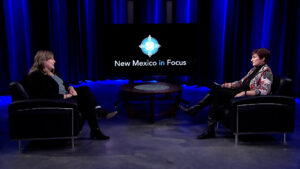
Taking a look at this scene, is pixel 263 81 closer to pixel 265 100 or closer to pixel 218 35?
pixel 265 100

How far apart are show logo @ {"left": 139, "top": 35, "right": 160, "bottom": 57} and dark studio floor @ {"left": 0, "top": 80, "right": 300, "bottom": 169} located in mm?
1627

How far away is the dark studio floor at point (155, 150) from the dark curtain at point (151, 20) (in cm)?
222

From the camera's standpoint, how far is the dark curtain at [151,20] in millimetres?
5664

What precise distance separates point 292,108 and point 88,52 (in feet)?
17.2

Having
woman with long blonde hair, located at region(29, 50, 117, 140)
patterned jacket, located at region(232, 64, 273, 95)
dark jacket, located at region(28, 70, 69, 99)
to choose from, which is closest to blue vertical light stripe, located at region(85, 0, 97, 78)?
woman with long blonde hair, located at region(29, 50, 117, 140)

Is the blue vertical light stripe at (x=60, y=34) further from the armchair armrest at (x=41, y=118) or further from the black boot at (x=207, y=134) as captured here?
the black boot at (x=207, y=134)

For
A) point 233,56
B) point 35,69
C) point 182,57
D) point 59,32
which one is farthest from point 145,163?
point 59,32

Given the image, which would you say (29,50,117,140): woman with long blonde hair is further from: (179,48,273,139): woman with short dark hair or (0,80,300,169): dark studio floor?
(179,48,273,139): woman with short dark hair

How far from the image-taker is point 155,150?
10.5ft

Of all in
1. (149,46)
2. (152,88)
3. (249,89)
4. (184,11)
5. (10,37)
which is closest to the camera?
(249,89)

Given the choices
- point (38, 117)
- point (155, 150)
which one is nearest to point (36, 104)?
point (38, 117)

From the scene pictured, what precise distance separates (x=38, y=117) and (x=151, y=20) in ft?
16.0

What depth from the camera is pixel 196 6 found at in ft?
22.4

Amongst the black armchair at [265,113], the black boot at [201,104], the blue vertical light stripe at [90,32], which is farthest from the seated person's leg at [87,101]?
the blue vertical light stripe at [90,32]
